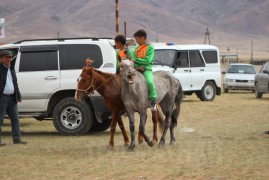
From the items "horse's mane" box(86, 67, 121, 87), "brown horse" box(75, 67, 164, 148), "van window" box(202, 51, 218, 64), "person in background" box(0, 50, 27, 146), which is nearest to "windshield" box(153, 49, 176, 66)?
"van window" box(202, 51, 218, 64)

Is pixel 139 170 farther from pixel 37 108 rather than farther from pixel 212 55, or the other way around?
pixel 212 55

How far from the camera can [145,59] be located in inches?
529

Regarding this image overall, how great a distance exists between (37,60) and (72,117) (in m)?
1.52

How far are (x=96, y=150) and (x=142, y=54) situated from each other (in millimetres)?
1963

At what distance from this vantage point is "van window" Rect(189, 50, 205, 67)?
29266 millimetres

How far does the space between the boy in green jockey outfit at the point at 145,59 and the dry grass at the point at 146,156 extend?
104 centimetres

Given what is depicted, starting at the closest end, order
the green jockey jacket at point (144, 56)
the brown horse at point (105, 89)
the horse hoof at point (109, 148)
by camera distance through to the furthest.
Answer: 1. the green jockey jacket at point (144, 56)
2. the horse hoof at point (109, 148)
3. the brown horse at point (105, 89)

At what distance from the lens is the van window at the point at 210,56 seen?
30.0 meters

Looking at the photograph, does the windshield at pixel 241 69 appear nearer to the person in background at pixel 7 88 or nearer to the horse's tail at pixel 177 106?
the horse's tail at pixel 177 106

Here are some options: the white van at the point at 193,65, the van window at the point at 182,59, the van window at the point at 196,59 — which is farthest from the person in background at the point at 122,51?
the van window at the point at 196,59

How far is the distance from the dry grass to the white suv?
1.59 ft

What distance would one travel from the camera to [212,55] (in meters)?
30.3

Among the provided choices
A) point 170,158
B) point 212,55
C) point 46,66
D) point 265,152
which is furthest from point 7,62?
point 212,55

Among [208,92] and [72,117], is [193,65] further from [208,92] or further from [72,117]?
[72,117]
